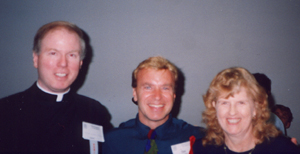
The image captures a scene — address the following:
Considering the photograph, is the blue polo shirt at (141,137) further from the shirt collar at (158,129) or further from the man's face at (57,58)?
the man's face at (57,58)

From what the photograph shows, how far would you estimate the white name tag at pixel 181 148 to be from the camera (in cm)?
192

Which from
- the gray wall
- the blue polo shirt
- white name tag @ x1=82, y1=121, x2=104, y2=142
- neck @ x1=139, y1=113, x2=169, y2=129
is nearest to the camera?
white name tag @ x1=82, y1=121, x2=104, y2=142

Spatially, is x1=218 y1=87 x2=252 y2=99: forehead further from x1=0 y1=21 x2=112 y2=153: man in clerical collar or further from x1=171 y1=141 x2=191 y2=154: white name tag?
x1=0 y1=21 x2=112 y2=153: man in clerical collar

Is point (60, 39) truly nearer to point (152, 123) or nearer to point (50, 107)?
point (50, 107)

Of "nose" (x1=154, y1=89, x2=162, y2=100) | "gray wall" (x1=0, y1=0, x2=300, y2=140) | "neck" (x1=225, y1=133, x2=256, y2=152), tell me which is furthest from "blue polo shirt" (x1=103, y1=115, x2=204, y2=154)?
"gray wall" (x1=0, y1=0, x2=300, y2=140)

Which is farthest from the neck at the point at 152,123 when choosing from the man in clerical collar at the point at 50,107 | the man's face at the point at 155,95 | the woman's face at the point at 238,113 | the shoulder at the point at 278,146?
the shoulder at the point at 278,146

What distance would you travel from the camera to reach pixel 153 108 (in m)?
1.98

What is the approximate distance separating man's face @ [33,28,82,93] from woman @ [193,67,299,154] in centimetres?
155

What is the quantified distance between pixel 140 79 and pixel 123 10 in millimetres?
1630

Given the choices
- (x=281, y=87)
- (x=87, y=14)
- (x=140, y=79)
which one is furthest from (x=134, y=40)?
(x=281, y=87)

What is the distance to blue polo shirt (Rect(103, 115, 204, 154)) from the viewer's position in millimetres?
1961

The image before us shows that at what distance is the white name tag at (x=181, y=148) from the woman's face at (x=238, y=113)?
606 mm

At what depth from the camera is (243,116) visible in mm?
1500

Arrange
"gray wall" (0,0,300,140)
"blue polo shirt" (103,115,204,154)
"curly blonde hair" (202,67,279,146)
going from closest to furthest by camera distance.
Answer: "curly blonde hair" (202,67,279,146)
"blue polo shirt" (103,115,204,154)
"gray wall" (0,0,300,140)
